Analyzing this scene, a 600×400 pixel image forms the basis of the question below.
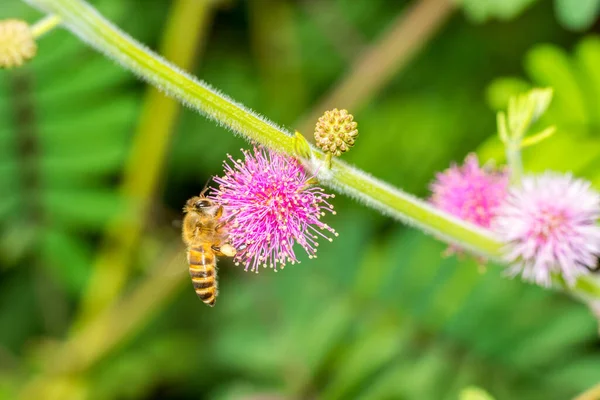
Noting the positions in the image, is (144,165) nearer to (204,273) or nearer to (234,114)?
(204,273)

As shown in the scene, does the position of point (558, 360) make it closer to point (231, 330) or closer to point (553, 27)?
point (231, 330)

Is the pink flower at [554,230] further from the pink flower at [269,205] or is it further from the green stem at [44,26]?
the green stem at [44,26]

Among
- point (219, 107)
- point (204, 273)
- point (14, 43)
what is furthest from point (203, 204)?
point (14, 43)

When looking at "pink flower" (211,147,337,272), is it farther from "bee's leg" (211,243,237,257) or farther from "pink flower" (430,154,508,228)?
"pink flower" (430,154,508,228)

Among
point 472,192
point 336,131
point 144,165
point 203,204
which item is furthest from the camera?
point 144,165

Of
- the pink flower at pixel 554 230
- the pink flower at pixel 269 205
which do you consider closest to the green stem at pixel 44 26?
the pink flower at pixel 269 205

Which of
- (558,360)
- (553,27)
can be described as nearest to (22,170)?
(558,360)

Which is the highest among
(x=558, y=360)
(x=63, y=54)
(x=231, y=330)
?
(x=63, y=54)
